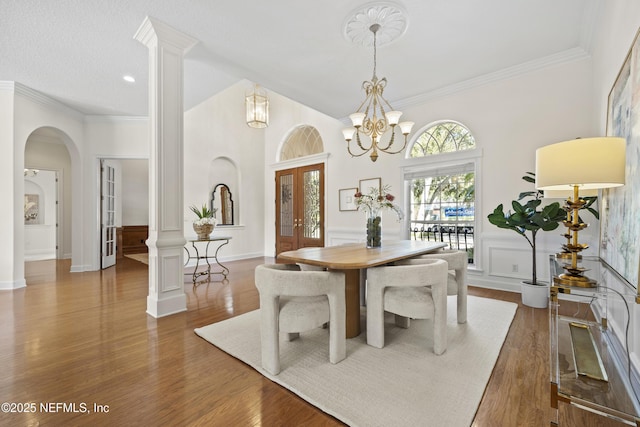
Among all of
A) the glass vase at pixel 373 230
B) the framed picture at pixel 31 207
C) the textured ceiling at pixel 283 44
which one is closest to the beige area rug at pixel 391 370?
the glass vase at pixel 373 230

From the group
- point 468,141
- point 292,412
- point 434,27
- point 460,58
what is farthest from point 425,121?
point 292,412

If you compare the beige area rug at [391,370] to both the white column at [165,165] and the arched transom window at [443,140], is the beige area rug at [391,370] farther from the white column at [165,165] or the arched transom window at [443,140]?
the arched transom window at [443,140]

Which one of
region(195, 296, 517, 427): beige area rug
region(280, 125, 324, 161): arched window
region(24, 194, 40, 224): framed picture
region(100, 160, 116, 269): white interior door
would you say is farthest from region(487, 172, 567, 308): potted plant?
region(24, 194, 40, 224): framed picture

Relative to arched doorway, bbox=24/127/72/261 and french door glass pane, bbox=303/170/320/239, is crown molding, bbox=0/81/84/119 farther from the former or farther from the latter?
french door glass pane, bbox=303/170/320/239

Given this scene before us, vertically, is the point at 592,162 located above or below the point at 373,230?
above

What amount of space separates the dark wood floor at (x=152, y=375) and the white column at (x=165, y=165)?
1.05 feet

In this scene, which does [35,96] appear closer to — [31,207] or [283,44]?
[31,207]

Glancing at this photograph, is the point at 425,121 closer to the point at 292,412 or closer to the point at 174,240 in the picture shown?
the point at 174,240

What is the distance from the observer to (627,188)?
5.52ft

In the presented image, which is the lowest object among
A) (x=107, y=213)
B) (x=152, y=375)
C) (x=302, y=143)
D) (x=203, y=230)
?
(x=152, y=375)

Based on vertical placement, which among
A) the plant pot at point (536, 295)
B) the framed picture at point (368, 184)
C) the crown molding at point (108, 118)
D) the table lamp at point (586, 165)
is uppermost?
the crown molding at point (108, 118)

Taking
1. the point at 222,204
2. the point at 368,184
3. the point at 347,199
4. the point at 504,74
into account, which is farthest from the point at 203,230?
the point at 504,74

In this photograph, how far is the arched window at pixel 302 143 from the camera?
651 centimetres

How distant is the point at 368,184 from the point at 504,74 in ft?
8.66
